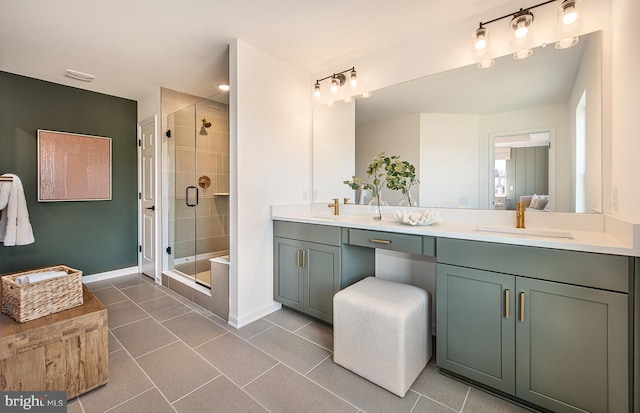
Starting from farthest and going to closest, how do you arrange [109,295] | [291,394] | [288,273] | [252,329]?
[109,295], [288,273], [252,329], [291,394]

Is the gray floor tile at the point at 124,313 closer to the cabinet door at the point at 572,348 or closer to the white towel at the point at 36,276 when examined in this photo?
the white towel at the point at 36,276

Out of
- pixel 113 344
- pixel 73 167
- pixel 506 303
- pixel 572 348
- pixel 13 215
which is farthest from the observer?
pixel 73 167

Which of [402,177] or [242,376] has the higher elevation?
[402,177]

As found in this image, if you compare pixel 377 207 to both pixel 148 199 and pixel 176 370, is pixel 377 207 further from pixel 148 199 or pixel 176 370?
pixel 148 199

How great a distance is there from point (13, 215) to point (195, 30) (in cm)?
223

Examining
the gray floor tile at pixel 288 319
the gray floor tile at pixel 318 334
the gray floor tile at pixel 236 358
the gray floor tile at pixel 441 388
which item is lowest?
the gray floor tile at pixel 441 388

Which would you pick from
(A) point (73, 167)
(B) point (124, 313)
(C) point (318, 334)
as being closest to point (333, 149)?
(C) point (318, 334)

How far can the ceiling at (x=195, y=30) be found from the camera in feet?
6.04

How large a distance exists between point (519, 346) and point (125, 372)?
2.29 metres

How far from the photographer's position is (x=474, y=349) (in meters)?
1.52

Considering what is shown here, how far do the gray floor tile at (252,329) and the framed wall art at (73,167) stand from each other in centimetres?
264

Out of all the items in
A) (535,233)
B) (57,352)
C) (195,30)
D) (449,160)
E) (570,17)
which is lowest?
(57,352)

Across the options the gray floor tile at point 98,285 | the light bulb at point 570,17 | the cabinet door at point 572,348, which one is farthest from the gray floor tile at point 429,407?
the gray floor tile at point 98,285

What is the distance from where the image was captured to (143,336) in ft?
7.07
